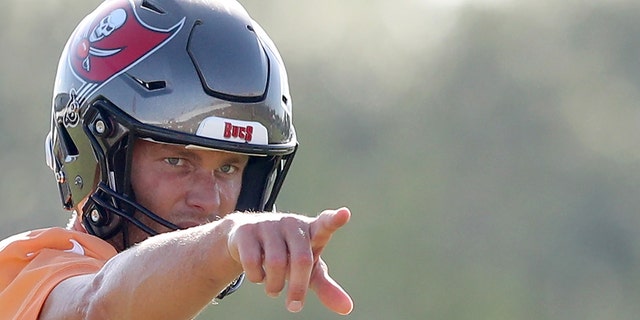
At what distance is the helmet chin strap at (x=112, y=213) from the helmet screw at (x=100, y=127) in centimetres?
13

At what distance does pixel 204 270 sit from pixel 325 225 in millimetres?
348

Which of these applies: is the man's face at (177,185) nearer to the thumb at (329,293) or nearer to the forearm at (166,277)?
the forearm at (166,277)

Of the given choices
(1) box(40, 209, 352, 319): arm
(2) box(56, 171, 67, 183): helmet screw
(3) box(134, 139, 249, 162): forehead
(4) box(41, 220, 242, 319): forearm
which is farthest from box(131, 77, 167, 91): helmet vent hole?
(4) box(41, 220, 242, 319): forearm

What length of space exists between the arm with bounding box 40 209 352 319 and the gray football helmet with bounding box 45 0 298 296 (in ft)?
1.94

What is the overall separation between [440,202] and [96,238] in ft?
27.5

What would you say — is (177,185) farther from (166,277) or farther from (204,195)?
(166,277)

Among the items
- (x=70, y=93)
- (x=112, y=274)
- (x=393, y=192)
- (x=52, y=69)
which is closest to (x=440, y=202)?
(x=393, y=192)

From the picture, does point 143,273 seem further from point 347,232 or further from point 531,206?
point 531,206

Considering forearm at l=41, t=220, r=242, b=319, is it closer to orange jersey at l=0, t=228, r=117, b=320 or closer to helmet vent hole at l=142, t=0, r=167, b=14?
orange jersey at l=0, t=228, r=117, b=320

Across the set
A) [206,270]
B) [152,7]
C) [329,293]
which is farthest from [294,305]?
[152,7]

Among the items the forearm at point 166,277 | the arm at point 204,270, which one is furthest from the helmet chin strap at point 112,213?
the forearm at point 166,277

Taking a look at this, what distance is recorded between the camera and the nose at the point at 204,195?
3348mm

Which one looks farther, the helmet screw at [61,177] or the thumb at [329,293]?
the helmet screw at [61,177]

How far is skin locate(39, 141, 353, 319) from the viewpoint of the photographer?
2.10m
